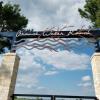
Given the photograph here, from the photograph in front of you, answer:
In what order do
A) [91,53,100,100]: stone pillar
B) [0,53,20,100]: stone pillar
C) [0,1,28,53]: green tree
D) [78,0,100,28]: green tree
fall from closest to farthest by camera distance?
1. [91,53,100,100]: stone pillar
2. [0,53,20,100]: stone pillar
3. [78,0,100,28]: green tree
4. [0,1,28,53]: green tree

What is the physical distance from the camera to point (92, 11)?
14.8 m

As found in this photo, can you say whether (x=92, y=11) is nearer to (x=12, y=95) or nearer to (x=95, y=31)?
(x=95, y=31)

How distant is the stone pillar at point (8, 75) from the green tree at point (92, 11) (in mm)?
7391

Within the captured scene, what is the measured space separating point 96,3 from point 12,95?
9491mm

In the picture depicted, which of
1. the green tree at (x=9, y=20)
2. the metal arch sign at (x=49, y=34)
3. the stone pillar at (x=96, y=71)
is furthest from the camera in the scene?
the green tree at (x=9, y=20)

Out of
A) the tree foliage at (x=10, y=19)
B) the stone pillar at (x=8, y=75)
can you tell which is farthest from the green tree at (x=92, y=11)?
the stone pillar at (x=8, y=75)

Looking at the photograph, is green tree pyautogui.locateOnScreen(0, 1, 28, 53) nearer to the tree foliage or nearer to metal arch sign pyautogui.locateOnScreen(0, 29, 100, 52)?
the tree foliage

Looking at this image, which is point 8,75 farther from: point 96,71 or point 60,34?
point 96,71

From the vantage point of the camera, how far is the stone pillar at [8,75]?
767 cm

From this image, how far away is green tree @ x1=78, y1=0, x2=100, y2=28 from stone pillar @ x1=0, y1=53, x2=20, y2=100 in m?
7.39

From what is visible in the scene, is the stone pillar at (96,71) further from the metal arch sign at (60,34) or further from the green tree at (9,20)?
the green tree at (9,20)

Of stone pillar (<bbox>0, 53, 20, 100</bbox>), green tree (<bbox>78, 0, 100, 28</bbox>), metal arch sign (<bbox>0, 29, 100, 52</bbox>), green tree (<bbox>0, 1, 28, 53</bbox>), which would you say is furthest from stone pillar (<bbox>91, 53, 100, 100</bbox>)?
green tree (<bbox>0, 1, 28, 53</bbox>)

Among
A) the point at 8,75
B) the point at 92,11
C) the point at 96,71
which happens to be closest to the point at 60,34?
the point at 96,71

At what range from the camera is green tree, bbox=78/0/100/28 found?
1406 centimetres
